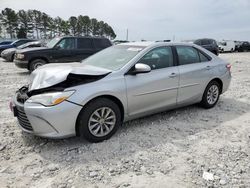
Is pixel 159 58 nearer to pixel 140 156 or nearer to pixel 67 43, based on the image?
pixel 140 156

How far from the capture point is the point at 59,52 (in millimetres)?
9594

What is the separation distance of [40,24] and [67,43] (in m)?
52.5

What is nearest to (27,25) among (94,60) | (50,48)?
(50,48)

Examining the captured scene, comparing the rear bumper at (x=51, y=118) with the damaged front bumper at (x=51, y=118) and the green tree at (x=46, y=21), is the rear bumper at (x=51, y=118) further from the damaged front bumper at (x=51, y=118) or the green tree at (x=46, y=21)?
the green tree at (x=46, y=21)

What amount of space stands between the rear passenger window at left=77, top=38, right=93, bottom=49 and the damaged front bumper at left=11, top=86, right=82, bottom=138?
7095mm

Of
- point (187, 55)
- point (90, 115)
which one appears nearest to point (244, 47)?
point (187, 55)

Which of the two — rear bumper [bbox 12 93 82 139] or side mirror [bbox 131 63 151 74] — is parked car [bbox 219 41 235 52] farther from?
rear bumper [bbox 12 93 82 139]

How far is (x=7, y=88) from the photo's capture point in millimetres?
7027

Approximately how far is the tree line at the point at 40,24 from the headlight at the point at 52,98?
1950 inches

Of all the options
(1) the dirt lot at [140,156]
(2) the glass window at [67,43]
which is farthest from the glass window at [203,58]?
(2) the glass window at [67,43]

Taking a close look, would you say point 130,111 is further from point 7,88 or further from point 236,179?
point 7,88

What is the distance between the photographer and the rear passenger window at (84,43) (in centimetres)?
1002

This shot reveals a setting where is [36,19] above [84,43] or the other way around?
above

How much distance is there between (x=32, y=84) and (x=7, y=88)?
13.4ft
